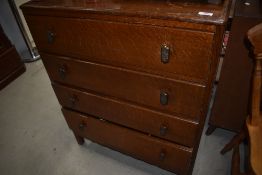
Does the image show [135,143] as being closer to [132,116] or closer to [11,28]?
[132,116]

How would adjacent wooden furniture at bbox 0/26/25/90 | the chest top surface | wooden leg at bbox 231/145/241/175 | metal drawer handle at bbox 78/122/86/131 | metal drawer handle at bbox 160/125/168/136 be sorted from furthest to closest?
adjacent wooden furniture at bbox 0/26/25/90 → metal drawer handle at bbox 78/122/86/131 → wooden leg at bbox 231/145/241/175 → metal drawer handle at bbox 160/125/168/136 → the chest top surface

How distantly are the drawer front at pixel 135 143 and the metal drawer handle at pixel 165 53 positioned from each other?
0.51 metres

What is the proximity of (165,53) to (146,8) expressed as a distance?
179 millimetres

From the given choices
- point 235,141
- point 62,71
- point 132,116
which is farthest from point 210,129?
point 62,71

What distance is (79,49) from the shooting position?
39.6 inches

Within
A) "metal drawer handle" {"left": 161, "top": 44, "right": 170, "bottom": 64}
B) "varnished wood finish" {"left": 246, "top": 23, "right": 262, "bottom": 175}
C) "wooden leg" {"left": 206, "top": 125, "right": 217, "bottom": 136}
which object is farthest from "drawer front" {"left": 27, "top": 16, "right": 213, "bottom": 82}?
"wooden leg" {"left": 206, "top": 125, "right": 217, "bottom": 136}

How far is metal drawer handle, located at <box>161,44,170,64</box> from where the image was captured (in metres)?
0.78

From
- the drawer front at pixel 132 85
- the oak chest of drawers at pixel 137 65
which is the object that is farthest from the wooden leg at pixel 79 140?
the drawer front at pixel 132 85

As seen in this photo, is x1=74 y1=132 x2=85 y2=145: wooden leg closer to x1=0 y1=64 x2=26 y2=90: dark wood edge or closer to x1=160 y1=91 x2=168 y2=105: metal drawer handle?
x1=160 y1=91 x2=168 y2=105: metal drawer handle

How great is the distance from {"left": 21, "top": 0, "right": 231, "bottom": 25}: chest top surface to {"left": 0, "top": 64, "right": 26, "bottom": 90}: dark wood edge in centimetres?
170

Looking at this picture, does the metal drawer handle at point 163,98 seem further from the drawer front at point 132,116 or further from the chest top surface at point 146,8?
the chest top surface at point 146,8

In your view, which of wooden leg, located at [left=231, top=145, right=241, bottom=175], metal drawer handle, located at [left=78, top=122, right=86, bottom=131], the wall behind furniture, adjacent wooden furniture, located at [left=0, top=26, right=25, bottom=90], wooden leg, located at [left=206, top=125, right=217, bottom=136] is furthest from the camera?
the wall behind furniture

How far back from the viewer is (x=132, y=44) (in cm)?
85

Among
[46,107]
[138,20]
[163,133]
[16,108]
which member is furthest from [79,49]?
[16,108]
